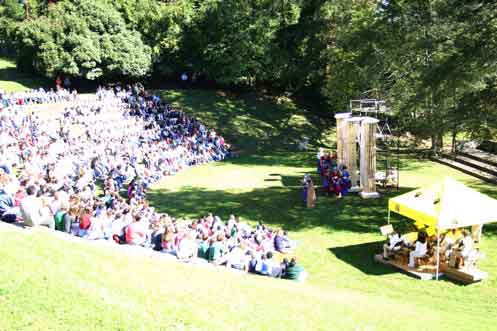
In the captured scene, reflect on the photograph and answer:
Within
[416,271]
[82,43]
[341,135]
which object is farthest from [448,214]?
[82,43]

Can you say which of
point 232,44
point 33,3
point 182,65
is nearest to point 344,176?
point 232,44

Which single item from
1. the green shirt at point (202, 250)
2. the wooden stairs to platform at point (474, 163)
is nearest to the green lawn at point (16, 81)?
the wooden stairs to platform at point (474, 163)

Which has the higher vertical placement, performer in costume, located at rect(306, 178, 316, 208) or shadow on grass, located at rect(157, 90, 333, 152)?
shadow on grass, located at rect(157, 90, 333, 152)

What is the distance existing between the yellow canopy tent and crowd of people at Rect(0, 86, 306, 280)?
11.7 feet

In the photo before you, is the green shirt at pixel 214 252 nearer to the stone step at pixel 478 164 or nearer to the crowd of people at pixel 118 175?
the crowd of people at pixel 118 175

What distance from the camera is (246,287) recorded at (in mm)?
9766

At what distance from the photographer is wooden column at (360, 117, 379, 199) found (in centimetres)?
2075

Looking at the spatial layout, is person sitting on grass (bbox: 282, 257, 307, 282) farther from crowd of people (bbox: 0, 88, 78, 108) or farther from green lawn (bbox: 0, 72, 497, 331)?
crowd of people (bbox: 0, 88, 78, 108)

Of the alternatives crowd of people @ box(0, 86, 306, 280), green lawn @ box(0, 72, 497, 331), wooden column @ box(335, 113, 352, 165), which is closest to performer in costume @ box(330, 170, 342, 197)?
green lawn @ box(0, 72, 497, 331)

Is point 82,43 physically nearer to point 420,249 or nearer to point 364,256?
point 364,256

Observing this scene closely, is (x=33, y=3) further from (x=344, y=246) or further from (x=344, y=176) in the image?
(x=344, y=246)

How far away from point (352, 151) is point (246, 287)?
1361 centimetres

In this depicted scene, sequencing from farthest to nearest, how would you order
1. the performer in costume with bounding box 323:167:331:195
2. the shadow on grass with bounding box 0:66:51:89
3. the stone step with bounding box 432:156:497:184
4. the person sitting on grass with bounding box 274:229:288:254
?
1. the shadow on grass with bounding box 0:66:51:89
2. the stone step with bounding box 432:156:497:184
3. the performer in costume with bounding box 323:167:331:195
4. the person sitting on grass with bounding box 274:229:288:254

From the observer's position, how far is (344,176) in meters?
21.5
